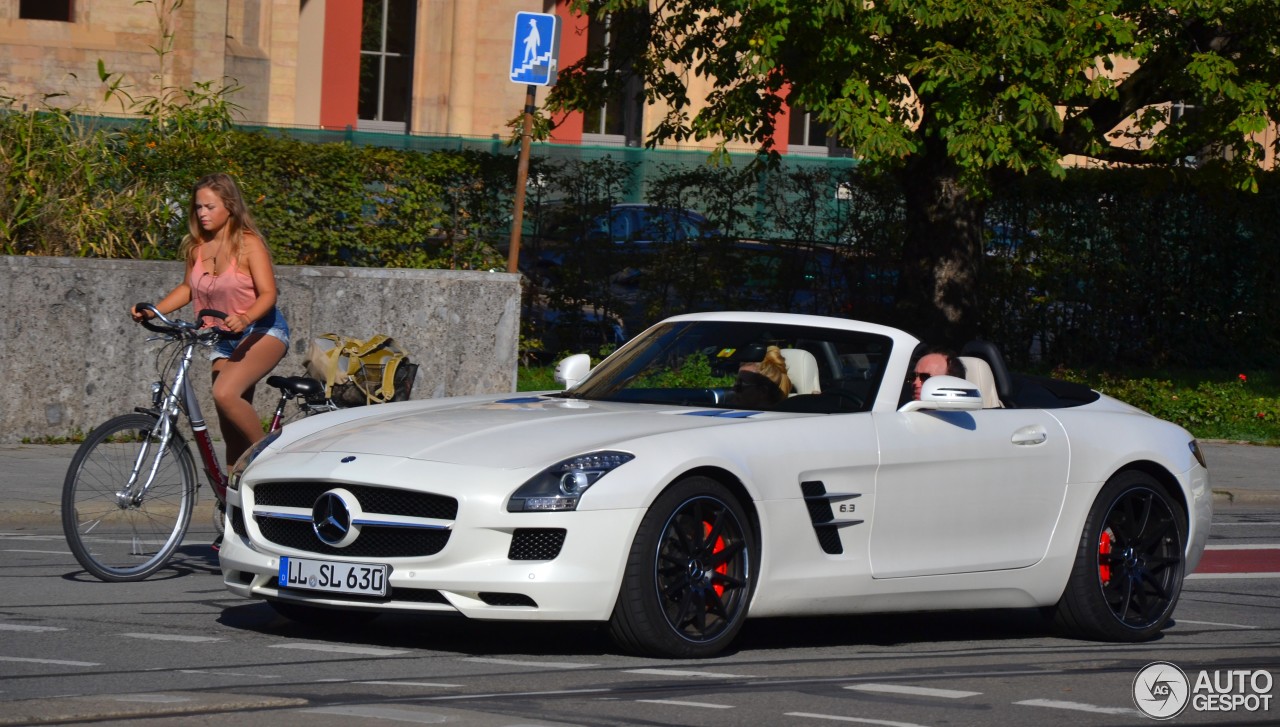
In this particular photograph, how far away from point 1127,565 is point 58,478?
7011mm

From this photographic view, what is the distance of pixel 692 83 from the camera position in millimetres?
37375

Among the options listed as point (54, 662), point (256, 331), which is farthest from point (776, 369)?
point (54, 662)

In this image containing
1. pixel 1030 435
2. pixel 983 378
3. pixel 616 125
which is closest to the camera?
pixel 1030 435

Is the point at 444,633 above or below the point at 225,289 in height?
below

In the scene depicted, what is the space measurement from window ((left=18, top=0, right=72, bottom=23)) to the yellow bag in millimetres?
26772

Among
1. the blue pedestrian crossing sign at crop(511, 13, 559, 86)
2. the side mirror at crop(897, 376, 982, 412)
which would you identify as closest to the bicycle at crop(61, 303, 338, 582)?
the side mirror at crop(897, 376, 982, 412)

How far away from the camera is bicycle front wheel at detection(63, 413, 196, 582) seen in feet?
27.5

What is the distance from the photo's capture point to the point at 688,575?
6820 mm

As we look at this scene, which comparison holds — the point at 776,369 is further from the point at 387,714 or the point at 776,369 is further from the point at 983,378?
the point at 387,714

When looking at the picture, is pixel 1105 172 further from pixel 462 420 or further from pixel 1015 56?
pixel 462 420

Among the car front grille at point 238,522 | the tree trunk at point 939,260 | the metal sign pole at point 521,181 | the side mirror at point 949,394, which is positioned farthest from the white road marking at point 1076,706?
the tree trunk at point 939,260

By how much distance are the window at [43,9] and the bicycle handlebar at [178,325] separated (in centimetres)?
2760

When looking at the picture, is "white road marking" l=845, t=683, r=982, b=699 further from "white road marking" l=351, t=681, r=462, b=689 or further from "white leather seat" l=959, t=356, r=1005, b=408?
"white leather seat" l=959, t=356, r=1005, b=408

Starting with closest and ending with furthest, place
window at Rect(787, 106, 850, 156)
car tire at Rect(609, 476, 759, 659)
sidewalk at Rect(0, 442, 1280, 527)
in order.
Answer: car tire at Rect(609, 476, 759, 659)
sidewalk at Rect(0, 442, 1280, 527)
window at Rect(787, 106, 850, 156)
